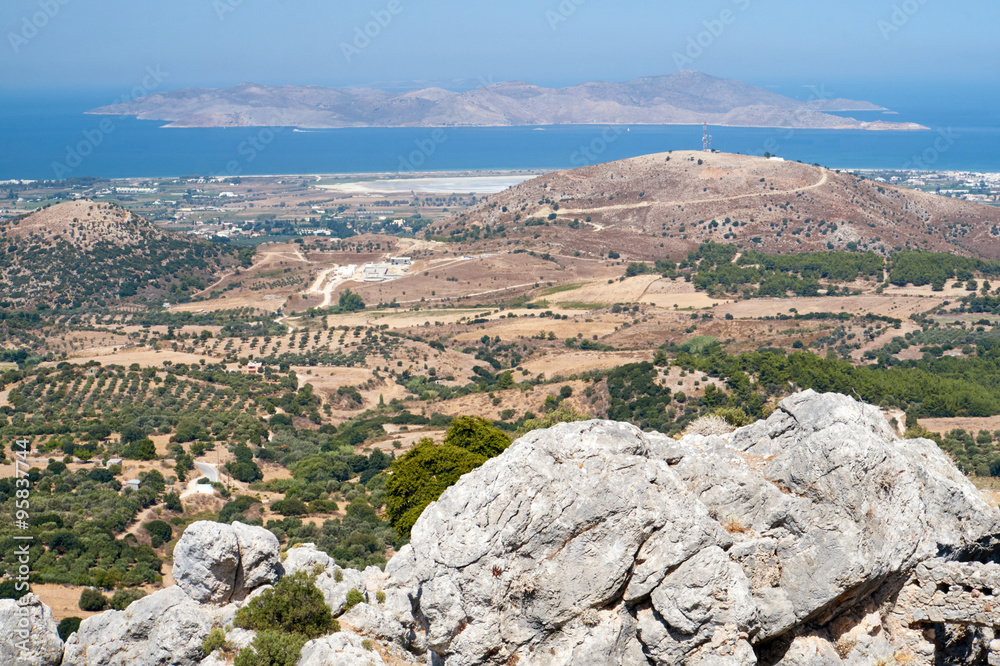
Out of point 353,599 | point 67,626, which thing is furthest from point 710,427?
point 67,626

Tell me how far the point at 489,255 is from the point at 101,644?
12856 centimetres

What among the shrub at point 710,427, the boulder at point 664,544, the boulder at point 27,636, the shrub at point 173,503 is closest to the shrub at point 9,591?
the boulder at point 27,636

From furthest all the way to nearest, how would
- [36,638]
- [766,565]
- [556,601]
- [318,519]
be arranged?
1. [318,519]
2. [36,638]
3. [766,565]
4. [556,601]

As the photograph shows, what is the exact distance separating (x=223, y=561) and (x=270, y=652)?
2.92 m

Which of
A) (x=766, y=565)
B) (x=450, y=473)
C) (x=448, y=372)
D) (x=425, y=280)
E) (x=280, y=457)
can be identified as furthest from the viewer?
(x=425, y=280)

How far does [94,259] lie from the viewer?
13962 centimetres

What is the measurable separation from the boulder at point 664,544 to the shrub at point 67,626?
13.8m

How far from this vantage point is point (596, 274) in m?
135

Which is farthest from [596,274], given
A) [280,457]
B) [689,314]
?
[280,457]

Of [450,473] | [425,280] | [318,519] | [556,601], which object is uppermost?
[556,601]

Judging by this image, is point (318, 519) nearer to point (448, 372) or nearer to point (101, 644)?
point (101, 644)

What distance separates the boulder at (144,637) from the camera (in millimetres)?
19750

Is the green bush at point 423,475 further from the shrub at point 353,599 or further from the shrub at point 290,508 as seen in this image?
the shrub at point 290,508

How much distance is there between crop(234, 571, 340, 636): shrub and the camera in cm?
2056
